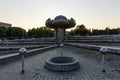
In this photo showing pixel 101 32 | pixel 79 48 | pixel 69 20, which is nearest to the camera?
pixel 79 48

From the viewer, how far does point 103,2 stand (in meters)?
15.0

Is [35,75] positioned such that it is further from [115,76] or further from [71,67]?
[115,76]

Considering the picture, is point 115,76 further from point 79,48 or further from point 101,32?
point 101,32

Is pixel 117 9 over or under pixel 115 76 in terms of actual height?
over

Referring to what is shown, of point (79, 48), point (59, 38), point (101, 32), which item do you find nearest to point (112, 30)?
point (101, 32)

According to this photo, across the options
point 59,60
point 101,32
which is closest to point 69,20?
point 59,60

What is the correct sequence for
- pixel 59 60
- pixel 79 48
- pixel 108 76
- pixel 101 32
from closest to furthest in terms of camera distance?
pixel 108 76 → pixel 59 60 → pixel 79 48 → pixel 101 32

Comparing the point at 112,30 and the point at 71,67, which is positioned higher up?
the point at 112,30

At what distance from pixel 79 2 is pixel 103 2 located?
126 inches

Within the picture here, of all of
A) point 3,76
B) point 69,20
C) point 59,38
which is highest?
point 69,20

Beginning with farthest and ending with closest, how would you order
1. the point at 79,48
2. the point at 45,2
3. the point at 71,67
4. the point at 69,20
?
1. the point at 69,20
2. the point at 45,2
3. the point at 79,48
4. the point at 71,67

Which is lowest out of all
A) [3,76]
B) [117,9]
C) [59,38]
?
[3,76]

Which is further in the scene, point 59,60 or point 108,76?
point 59,60

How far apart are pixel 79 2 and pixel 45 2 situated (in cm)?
437
